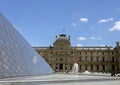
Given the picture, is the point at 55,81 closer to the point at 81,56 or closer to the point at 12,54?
the point at 12,54

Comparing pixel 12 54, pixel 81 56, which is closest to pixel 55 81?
pixel 12 54

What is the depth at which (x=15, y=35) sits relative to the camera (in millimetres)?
27047

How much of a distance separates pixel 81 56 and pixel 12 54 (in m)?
89.9

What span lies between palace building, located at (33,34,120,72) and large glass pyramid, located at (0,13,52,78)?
79039 mm

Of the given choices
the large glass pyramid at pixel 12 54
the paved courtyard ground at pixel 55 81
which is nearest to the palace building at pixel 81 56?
the large glass pyramid at pixel 12 54

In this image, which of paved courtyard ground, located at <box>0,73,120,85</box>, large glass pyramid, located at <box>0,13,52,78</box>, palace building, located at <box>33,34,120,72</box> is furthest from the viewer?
palace building, located at <box>33,34,120,72</box>

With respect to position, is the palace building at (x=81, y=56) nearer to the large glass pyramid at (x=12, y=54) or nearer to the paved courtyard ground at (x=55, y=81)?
the large glass pyramid at (x=12, y=54)

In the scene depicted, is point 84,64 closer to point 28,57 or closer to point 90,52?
point 90,52

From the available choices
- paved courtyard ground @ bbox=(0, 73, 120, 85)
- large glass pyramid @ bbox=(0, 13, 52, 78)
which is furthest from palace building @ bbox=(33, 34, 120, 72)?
paved courtyard ground @ bbox=(0, 73, 120, 85)

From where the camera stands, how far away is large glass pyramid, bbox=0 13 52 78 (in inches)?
834

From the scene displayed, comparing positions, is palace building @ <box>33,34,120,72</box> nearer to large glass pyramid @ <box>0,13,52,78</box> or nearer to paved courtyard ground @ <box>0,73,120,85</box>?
large glass pyramid @ <box>0,13,52,78</box>

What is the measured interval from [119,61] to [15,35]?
8626cm

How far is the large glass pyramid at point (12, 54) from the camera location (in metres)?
21.2

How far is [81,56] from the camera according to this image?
11269 cm
